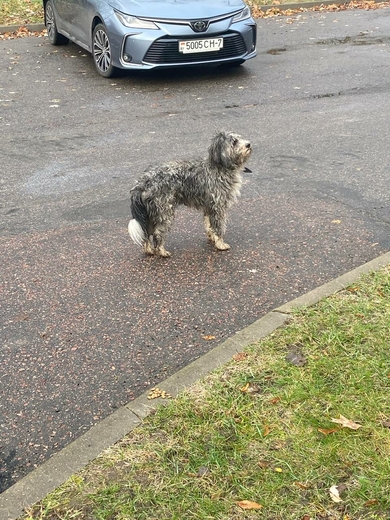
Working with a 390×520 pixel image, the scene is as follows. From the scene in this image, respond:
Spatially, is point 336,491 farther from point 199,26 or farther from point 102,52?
point 102,52

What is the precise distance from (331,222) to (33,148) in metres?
3.76

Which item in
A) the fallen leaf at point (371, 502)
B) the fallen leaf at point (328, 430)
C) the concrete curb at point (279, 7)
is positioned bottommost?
the concrete curb at point (279, 7)

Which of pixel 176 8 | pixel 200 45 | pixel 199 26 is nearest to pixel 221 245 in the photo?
pixel 200 45

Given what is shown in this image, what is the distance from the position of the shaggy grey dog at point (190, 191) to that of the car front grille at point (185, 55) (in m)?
5.19

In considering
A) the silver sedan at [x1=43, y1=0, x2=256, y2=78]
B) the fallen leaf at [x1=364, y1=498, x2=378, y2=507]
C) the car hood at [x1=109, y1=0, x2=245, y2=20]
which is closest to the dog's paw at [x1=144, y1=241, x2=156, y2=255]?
the fallen leaf at [x1=364, y1=498, x2=378, y2=507]

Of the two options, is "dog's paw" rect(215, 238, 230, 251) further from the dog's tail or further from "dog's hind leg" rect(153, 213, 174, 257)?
the dog's tail

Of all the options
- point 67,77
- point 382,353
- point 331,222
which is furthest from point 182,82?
point 382,353

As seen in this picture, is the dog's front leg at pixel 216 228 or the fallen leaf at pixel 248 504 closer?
the fallen leaf at pixel 248 504

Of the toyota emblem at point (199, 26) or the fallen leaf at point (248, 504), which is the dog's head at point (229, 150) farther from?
the toyota emblem at point (199, 26)

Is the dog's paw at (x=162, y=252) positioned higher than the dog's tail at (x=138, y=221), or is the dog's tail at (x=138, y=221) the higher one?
the dog's tail at (x=138, y=221)

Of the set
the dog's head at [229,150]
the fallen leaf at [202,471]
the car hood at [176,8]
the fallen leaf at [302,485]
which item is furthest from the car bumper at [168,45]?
the fallen leaf at [302,485]

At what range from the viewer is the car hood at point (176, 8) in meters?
10.4

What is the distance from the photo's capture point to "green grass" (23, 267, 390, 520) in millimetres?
3094

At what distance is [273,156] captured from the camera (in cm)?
768
